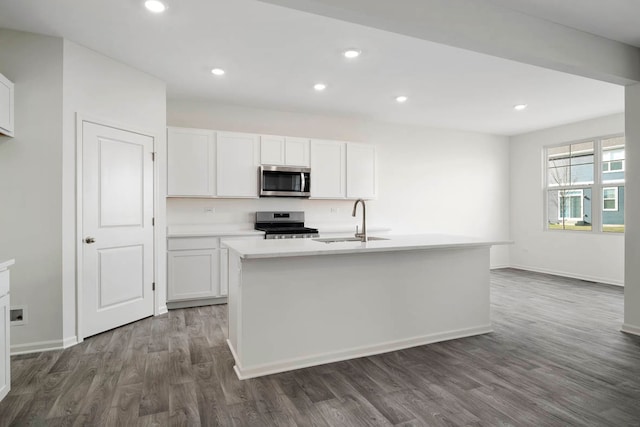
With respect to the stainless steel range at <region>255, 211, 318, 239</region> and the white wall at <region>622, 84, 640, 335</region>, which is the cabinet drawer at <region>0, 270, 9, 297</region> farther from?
the white wall at <region>622, 84, 640, 335</region>

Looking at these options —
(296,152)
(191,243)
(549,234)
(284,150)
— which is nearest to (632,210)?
(549,234)

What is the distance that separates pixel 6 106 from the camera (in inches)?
109

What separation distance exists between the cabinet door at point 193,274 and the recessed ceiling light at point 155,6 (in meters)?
2.55

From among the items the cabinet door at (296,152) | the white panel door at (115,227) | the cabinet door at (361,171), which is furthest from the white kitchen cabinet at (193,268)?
the cabinet door at (361,171)

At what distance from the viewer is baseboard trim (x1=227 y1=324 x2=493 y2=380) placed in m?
2.51

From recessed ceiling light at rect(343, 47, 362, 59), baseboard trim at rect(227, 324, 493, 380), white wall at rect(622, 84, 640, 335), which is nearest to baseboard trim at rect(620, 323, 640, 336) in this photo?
white wall at rect(622, 84, 640, 335)

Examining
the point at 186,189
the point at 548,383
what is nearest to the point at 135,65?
the point at 186,189

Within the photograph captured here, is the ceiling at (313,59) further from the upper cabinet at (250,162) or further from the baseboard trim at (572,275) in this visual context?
the baseboard trim at (572,275)

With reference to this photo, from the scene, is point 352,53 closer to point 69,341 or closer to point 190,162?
point 190,162

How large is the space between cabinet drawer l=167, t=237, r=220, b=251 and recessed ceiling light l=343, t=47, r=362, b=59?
2547 millimetres

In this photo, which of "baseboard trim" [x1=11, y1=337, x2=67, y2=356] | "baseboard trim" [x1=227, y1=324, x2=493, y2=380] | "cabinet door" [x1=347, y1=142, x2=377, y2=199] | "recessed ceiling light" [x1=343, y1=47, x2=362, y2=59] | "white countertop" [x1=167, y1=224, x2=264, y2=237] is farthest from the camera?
"cabinet door" [x1=347, y1=142, x2=377, y2=199]

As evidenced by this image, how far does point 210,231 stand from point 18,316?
2.01 metres

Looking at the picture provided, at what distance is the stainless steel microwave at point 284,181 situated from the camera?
4.84 m

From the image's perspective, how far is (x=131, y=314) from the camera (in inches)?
145
